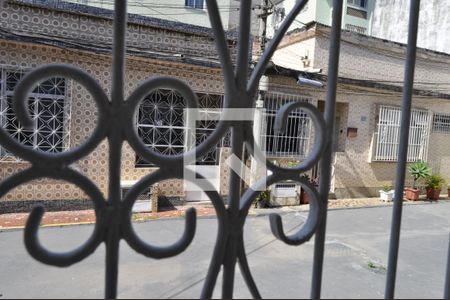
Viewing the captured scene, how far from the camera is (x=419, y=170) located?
9711mm

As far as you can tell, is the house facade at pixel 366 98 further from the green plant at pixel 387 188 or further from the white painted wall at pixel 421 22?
the white painted wall at pixel 421 22

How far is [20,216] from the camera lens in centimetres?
613

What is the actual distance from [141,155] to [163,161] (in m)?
0.04

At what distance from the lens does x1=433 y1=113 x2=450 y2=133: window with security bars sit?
34.2ft

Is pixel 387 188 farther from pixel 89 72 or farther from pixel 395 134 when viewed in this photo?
pixel 89 72

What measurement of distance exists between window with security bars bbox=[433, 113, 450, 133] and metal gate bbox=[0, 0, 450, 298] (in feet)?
36.4

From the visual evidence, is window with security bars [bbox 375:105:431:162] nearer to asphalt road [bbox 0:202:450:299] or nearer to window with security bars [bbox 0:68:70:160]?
asphalt road [bbox 0:202:450:299]

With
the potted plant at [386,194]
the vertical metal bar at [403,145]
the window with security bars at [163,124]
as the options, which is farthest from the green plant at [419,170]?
the vertical metal bar at [403,145]

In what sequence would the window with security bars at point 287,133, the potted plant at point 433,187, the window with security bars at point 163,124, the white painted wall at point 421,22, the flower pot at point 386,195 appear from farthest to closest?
the white painted wall at point 421,22 < the potted plant at point 433,187 < the flower pot at point 386,195 < the window with security bars at point 287,133 < the window with security bars at point 163,124

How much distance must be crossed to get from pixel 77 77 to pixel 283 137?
307 inches

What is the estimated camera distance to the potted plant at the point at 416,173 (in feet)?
31.8

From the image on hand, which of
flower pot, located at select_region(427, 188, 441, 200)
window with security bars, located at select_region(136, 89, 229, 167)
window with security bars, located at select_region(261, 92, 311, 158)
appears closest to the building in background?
window with security bars, located at select_region(261, 92, 311, 158)

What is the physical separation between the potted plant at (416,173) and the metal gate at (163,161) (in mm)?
10071

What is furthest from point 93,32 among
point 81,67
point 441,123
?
point 441,123
